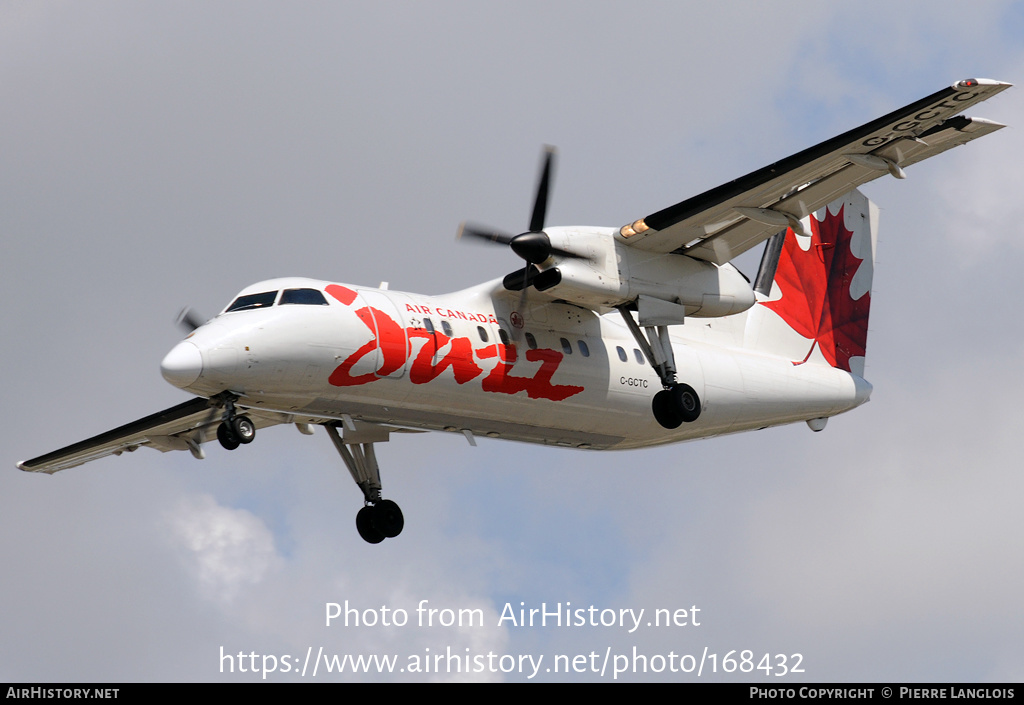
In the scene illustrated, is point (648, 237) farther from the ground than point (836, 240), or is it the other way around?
point (836, 240)

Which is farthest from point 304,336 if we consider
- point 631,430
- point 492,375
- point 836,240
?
point 836,240

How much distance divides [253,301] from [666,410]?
5.84m

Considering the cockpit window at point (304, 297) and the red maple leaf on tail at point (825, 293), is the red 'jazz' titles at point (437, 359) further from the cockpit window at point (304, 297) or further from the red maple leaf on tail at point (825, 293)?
the red maple leaf on tail at point (825, 293)

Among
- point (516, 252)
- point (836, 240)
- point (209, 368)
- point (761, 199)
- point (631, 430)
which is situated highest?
point (836, 240)

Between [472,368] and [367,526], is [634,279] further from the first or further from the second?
[367,526]

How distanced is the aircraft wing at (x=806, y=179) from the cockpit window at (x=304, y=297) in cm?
431

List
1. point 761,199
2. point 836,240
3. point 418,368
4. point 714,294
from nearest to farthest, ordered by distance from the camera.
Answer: point 418,368
point 761,199
point 714,294
point 836,240

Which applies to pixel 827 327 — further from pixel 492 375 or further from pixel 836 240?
pixel 492 375

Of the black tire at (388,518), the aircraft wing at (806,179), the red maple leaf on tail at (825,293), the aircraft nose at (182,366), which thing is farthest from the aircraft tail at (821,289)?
the aircraft nose at (182,366)

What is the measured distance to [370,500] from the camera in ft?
65.0

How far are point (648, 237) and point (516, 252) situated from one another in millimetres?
1960

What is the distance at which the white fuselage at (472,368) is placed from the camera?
15.6m

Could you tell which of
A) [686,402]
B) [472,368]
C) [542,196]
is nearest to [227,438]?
[472,368]

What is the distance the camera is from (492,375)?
1725 cm
